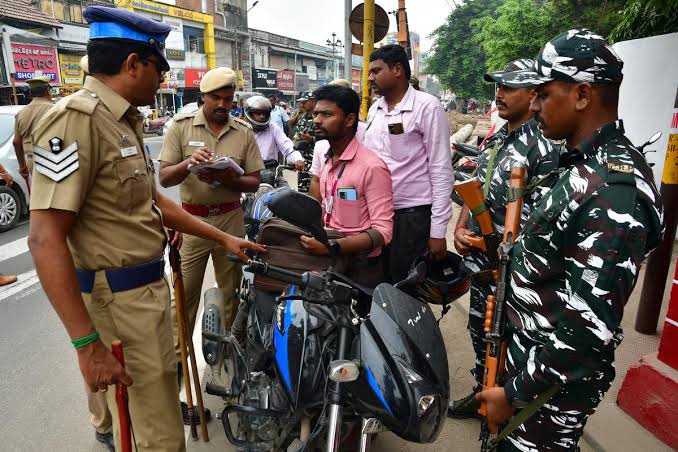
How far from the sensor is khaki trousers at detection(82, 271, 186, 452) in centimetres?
174

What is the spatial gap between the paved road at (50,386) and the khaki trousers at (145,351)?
2.67 ft

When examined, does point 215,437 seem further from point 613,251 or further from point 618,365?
point 618,365

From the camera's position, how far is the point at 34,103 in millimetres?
5496

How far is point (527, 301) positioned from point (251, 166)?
7.43 ft

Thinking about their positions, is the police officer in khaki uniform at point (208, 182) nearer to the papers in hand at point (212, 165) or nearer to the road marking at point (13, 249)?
the papers in hand at point (212, 165)

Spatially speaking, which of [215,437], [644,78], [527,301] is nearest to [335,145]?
[527,301]

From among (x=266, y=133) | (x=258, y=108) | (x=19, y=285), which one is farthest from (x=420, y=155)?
(x=19, y=285)

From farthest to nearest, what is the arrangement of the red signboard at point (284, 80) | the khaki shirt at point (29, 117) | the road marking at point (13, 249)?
the red signboard at point (284, 80) → the road marking at point (13, 249) → the khaki shirt at point (29, 117)

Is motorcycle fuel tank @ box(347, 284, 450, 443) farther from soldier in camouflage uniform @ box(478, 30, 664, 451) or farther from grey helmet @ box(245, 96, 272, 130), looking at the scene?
grey helmet @ box(245, 96, 272, 130)

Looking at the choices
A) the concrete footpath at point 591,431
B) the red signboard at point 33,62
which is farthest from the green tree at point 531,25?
the red signboard at point 33,62

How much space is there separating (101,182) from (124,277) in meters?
A: 0.37

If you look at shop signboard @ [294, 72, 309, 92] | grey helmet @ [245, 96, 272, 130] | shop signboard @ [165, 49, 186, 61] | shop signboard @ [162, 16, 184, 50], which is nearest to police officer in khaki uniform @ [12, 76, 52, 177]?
grey helmet @ [245, 96, 272, 130]

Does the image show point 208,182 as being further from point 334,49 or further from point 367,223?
point 334,49

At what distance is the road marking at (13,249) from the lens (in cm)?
564
